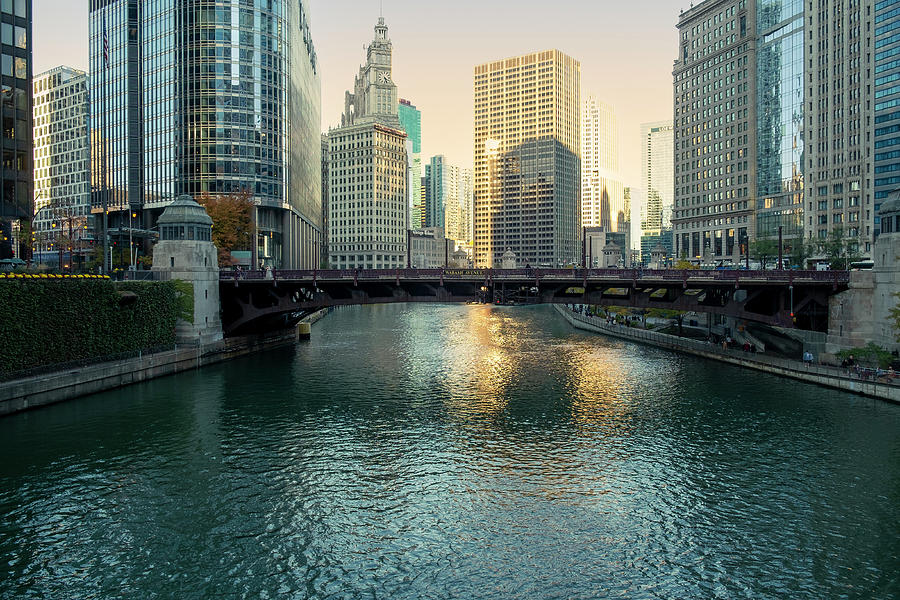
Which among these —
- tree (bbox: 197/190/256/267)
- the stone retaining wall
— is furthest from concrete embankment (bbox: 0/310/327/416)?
tree (bbox: 197/190/256/267)

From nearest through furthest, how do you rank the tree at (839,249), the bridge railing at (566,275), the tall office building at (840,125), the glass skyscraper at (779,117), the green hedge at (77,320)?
the green hedge at (77,320) → the bridge railing at (566,275) → the tree at (839,249) → the tall office building at (840,125) → the glass skyscraper at (779,117)

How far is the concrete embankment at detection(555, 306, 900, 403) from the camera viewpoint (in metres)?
51.1

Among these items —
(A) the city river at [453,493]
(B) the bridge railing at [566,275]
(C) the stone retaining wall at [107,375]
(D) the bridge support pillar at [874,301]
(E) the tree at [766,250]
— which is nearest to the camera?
(A) the city river at [453,493]

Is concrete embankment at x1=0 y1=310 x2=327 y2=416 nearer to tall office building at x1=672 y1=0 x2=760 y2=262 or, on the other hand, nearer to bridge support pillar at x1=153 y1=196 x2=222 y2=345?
bridge support pillar at x1=153 y1=196 x2=222 y2=345

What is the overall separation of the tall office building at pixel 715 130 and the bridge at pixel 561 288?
9686 centimetres

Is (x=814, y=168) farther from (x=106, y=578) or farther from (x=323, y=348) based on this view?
(x=106, y=578)

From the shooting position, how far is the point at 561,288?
68250mm

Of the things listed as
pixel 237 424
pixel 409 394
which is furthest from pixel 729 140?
pixel 237 424

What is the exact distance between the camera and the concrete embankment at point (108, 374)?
45.3 meters

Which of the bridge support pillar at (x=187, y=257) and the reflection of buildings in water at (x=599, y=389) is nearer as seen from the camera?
the reflection of buildings in water at (x=599, y=389)

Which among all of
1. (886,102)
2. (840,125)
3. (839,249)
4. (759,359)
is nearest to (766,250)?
(839,249)

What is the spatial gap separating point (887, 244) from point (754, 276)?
1150 centimetres

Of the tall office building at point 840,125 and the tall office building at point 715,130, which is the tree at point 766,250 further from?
the tall office building at point 715,130

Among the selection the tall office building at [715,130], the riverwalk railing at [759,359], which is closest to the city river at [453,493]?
the riverwalk railing at [759,359]
